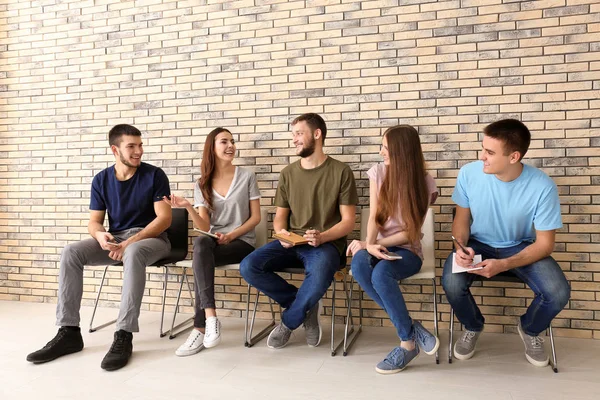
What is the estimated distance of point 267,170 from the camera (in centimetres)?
430

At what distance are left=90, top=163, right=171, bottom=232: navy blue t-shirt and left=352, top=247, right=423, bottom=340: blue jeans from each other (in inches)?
64.4

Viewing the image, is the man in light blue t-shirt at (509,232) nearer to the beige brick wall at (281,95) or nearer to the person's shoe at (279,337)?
the beige brick wall at (281,95)

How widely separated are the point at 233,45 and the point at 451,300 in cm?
278

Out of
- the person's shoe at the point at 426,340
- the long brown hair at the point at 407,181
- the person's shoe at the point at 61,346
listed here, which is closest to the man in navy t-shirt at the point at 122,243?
the person's shoe at the point at 61,346

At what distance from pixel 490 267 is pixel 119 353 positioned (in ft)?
7.59

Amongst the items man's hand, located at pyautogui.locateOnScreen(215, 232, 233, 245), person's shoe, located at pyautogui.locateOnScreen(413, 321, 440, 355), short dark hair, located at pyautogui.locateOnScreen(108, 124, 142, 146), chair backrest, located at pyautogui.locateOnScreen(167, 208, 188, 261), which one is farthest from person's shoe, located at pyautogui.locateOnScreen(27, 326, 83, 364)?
person's shoe, located at pyautogui.locateOnScreen(413, 321, 440, 355)

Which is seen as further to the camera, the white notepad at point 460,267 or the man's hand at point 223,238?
the man's hand at point 223,238

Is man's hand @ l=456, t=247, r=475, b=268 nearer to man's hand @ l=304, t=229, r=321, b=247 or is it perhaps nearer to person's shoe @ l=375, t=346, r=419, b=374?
person's shoe @ l=375, t=346, r=419, b=374

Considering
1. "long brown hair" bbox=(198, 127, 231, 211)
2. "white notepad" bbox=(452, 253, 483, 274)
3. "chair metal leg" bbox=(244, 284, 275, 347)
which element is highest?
"long brown hair" bbox=(198, 127, 231, 211)

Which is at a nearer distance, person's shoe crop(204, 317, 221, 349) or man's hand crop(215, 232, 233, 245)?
person's shoe crop(204, 317, 221, 349)

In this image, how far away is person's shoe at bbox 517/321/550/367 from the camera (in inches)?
118

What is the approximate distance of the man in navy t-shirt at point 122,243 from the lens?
128 inches

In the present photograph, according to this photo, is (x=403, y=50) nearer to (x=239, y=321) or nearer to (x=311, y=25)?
(x=311, y=25)

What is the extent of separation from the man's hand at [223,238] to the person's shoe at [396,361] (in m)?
1.41
